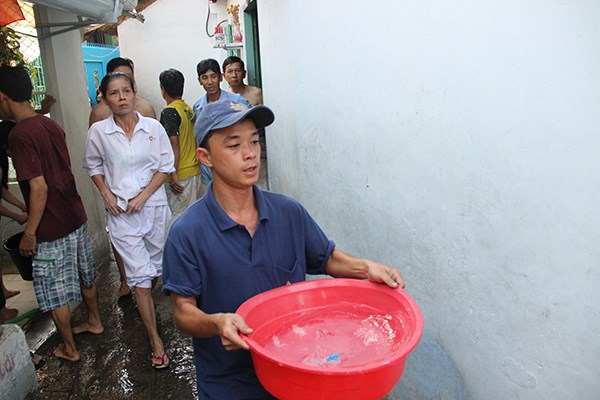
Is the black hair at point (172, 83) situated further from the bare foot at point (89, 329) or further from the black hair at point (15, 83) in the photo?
the bare foot at point (89, 329)

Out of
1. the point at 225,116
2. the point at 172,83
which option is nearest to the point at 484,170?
the point at 225,116

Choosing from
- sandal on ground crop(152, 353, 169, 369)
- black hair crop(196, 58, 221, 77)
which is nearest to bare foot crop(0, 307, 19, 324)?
sandal on ground crop(152, 353, 169, 369)

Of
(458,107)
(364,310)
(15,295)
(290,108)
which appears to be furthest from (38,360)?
(458,107)

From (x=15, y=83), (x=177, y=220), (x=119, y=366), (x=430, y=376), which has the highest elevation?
(x=15, y=83)

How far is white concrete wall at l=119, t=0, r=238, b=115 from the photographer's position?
10992 millimetres

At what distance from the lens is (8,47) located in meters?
4.15

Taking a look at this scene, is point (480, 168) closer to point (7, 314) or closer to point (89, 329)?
point (89, 329)

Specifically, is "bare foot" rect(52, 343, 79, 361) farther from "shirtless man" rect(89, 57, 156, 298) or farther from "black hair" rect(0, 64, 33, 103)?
"black hair" rect(0, 64, 33, 103)

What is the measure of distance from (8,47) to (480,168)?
4.03 meters

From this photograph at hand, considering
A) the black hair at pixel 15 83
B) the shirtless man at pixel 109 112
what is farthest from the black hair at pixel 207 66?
the black hair at pixel 15 83

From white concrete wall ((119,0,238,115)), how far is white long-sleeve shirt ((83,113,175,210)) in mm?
7459

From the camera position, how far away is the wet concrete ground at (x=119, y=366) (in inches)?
134

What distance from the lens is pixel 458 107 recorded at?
206 cm

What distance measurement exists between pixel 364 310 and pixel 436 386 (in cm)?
95
